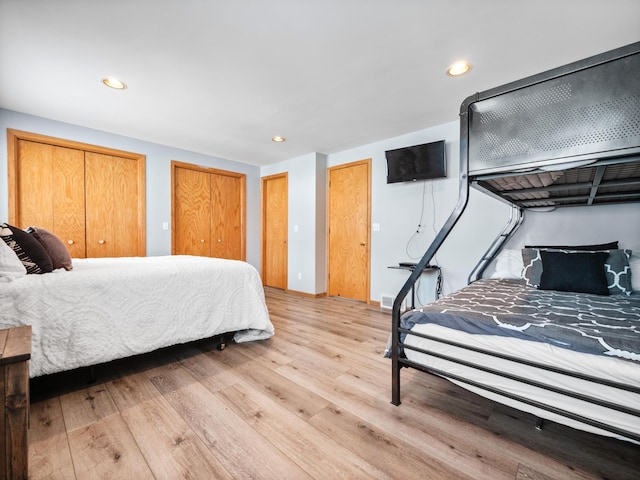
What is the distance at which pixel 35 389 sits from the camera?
1.83 m

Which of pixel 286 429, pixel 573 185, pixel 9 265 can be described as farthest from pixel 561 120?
pixel 9 265

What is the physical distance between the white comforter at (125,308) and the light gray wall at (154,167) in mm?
2076

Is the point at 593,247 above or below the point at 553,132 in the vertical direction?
below

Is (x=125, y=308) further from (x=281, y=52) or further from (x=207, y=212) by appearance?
(x=207, y=212)

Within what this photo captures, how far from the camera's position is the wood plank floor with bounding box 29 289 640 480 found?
120 cm

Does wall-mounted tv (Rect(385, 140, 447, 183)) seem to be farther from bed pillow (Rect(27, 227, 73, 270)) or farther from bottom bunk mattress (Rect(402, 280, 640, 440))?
bed pillow (Rect(27, 227, 73, 270))

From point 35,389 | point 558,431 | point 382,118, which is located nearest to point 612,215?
point 558,431

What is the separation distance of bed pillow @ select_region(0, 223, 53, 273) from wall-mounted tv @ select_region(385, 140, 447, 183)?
3.52 metres

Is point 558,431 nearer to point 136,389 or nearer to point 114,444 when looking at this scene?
point 114,444

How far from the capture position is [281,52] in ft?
6.74

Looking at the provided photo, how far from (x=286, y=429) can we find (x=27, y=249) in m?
1.98

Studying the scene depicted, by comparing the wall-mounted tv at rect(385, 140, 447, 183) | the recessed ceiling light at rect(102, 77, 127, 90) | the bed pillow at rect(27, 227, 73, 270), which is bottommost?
the bed pillow at rect(27, 227, 73, 270)

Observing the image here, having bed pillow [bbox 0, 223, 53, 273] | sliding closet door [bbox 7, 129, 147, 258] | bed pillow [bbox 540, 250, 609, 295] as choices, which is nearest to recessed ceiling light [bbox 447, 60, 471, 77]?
bed pillow [bbox 540, 250, 609, 295]

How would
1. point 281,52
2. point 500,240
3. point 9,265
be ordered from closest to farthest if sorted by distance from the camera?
point 9,265 < point 281,52 < point 500,240
